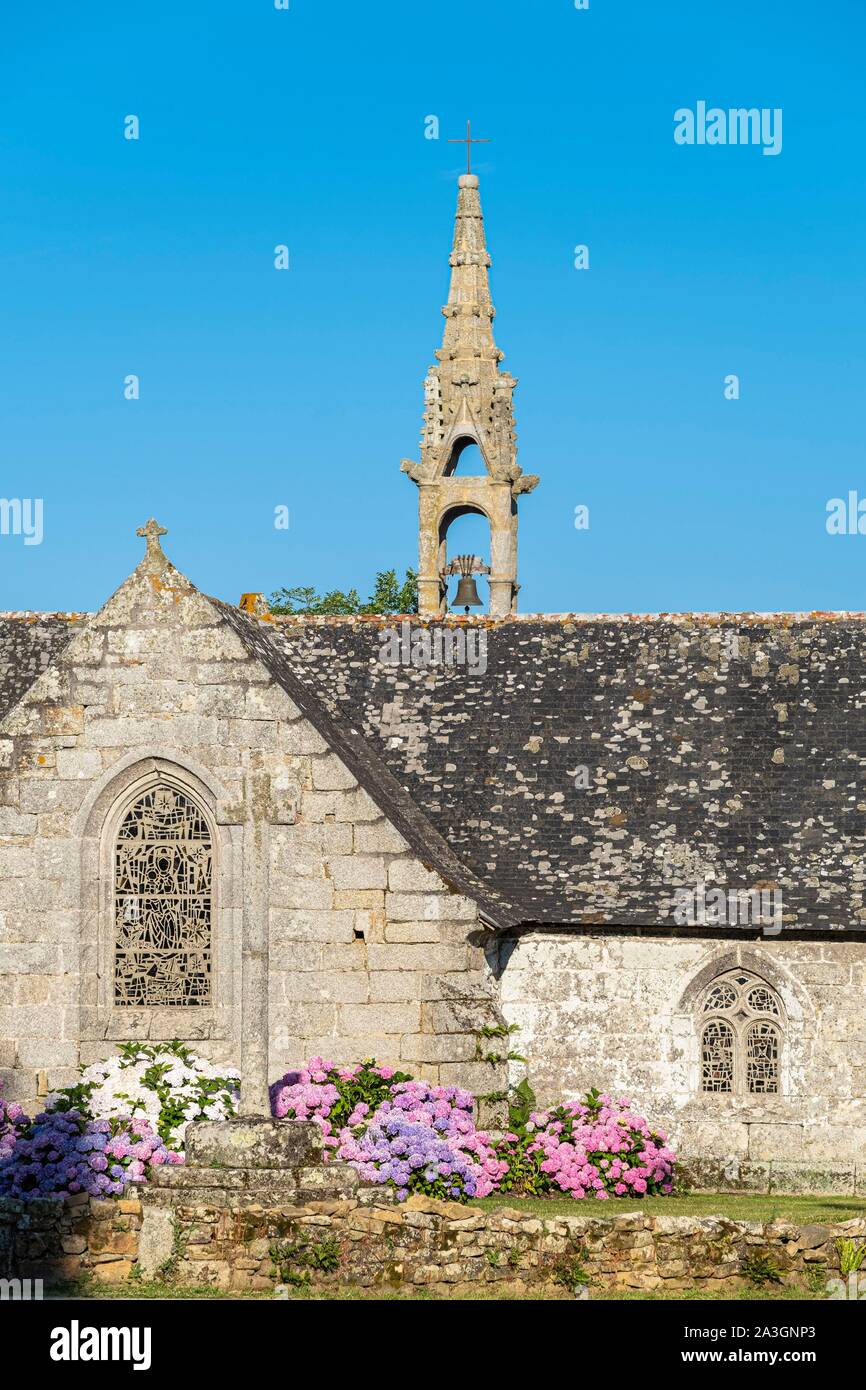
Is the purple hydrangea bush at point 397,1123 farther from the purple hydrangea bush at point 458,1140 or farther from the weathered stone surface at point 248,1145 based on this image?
the weathered stone surface at point 248,1145

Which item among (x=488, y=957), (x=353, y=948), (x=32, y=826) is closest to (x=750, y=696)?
(x=488, y=957)

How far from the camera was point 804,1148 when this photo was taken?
22.7 meters

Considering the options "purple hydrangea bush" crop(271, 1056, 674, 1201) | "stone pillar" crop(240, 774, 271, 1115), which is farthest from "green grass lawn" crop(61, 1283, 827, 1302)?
"stone pillar" crop(240, 774, 271, 1115)

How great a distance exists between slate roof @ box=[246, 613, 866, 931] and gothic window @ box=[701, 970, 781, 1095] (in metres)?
1.14

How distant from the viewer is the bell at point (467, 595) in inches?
1162

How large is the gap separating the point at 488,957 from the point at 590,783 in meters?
3.15

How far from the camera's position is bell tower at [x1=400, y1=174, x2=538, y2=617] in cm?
2980

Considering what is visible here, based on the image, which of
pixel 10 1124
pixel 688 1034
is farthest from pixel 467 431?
pixel 10 1124

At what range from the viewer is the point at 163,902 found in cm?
2134

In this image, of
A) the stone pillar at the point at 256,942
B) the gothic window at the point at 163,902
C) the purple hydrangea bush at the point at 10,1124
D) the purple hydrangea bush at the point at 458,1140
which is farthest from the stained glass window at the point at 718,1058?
the purple hydrangea bush at the point at 10,1124

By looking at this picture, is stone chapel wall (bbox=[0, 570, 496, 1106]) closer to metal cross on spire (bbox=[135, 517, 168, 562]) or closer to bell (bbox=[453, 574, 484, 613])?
metal cross on spire (bbox=[135, 517, 168, 562])
